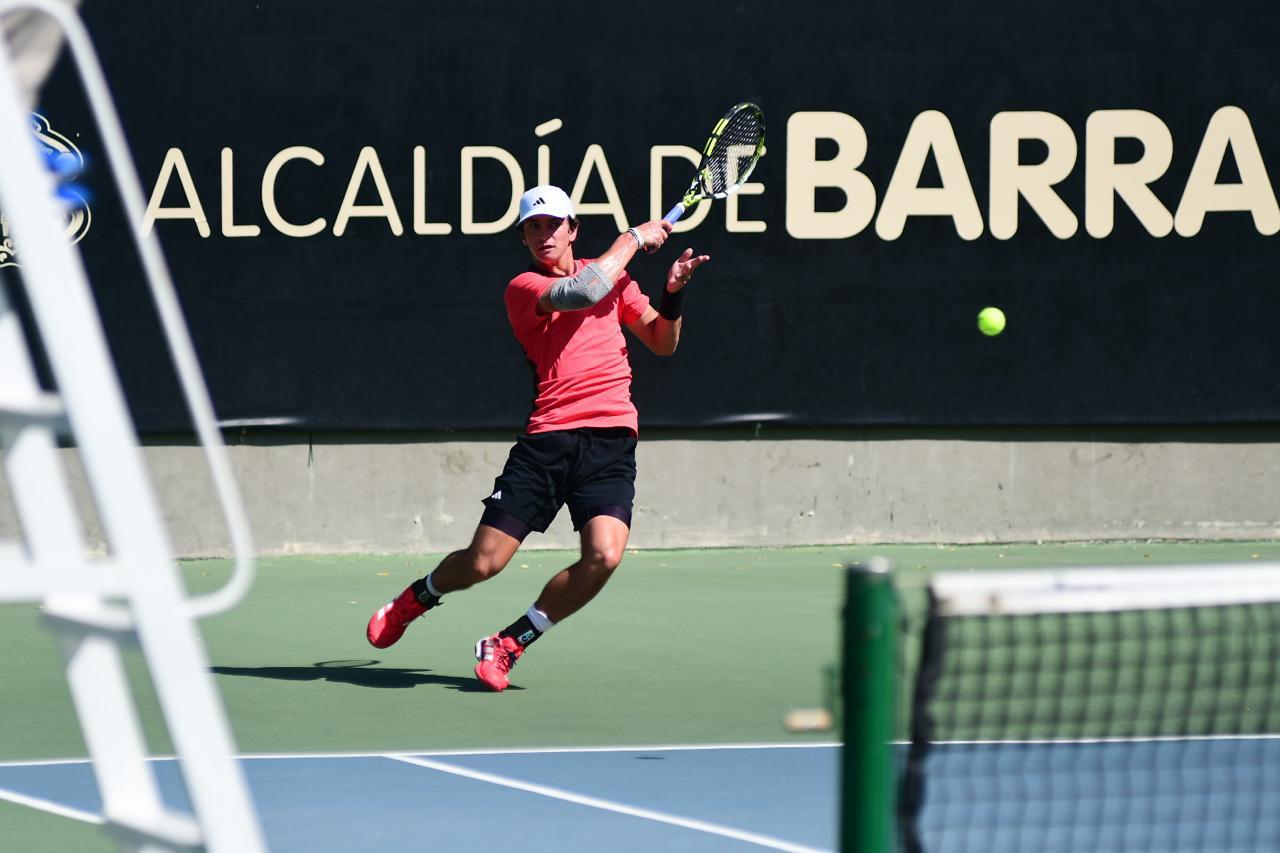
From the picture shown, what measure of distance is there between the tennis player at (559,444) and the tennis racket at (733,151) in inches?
40.2

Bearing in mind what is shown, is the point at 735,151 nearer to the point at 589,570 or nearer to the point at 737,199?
the point at 589,570

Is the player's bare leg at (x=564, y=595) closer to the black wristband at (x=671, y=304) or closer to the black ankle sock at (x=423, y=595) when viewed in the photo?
the black ankle sock at (x=423, y=595)

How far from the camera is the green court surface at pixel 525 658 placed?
6184mm

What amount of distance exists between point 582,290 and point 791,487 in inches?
172

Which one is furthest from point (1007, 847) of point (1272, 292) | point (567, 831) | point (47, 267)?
point (1272, 292)

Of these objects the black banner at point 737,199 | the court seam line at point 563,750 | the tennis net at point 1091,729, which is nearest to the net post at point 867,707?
the tennis net at point 1091,729

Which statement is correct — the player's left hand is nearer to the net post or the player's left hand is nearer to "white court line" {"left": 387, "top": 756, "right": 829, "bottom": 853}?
"white court line" {"left": 387, "top": 756, "right": 829, "bottom": 853}

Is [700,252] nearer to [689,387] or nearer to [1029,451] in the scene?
[689,387]

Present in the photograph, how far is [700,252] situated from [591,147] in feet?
2.37

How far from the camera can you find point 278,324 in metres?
10.2

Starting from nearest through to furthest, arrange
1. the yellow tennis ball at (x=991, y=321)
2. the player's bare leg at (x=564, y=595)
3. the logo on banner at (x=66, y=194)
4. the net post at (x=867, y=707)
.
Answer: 1. the net post at (x=867, y=707)
2. the player's bare leg at (x=564, y=595)
3. the logo on banner at (x=66, y=194)
4. the yellow tennis ball at (x=991, y=321)

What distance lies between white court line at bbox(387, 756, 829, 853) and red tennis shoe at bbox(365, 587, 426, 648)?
1079mm

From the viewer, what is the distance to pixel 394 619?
22.6 feet

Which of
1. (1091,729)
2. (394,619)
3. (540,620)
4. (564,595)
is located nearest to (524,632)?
(540,620)
